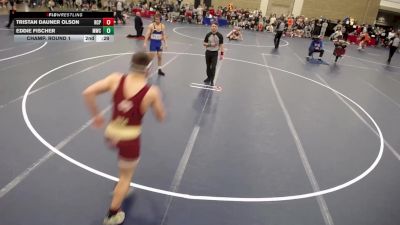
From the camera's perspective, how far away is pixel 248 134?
7277 mm

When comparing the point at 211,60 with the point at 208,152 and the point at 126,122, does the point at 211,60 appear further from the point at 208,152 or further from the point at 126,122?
the point at 126,122

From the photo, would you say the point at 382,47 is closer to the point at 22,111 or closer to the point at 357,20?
the point at 357,20

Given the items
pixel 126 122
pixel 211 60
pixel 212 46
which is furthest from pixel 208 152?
pixel 212 46

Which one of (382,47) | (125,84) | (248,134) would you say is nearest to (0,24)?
(248,134)

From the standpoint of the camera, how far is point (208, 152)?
20.6ft

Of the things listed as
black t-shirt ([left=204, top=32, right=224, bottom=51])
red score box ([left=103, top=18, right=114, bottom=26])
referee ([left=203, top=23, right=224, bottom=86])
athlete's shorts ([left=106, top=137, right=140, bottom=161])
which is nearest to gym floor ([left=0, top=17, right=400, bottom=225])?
referee ([left=203, top=23, right=224, bottom=86])

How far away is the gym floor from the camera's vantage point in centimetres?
464
